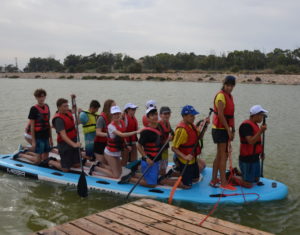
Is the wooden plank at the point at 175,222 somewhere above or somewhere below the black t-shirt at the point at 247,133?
below

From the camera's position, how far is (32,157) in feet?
22.9

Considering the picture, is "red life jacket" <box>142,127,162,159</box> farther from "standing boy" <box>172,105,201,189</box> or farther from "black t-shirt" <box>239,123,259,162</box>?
"black t-shirt" <box>239,123,259,162</box>

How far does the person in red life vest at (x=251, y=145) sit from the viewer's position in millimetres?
5020

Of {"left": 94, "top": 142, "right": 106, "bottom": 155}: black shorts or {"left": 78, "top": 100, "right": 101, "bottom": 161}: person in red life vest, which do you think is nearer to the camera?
{"left": 94, "top": 142, "right": 106, "bottom": 155}: black shorts

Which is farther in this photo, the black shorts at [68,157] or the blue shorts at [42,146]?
the blue shorts at [42,146]

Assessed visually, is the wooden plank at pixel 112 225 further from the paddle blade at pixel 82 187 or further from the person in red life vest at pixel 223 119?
the person in red life vest at pixel 223 119

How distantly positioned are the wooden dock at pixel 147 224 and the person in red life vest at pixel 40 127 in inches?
117

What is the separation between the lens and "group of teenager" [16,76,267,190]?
5020 millimetres

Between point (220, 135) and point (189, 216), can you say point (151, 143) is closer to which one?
point (220, 135)

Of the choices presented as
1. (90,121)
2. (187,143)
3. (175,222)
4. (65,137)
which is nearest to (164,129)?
(187,143)

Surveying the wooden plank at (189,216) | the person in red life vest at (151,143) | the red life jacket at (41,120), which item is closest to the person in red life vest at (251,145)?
the person in red life vest at (151,143)

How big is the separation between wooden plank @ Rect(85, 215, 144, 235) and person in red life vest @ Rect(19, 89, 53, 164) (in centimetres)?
301

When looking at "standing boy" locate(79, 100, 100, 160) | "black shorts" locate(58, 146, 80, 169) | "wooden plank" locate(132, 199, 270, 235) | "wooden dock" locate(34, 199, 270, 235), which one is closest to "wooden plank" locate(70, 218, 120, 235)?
"wooden dock" locate(34, 199, 270, 235)

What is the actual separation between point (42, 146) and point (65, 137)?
1.01 metres
